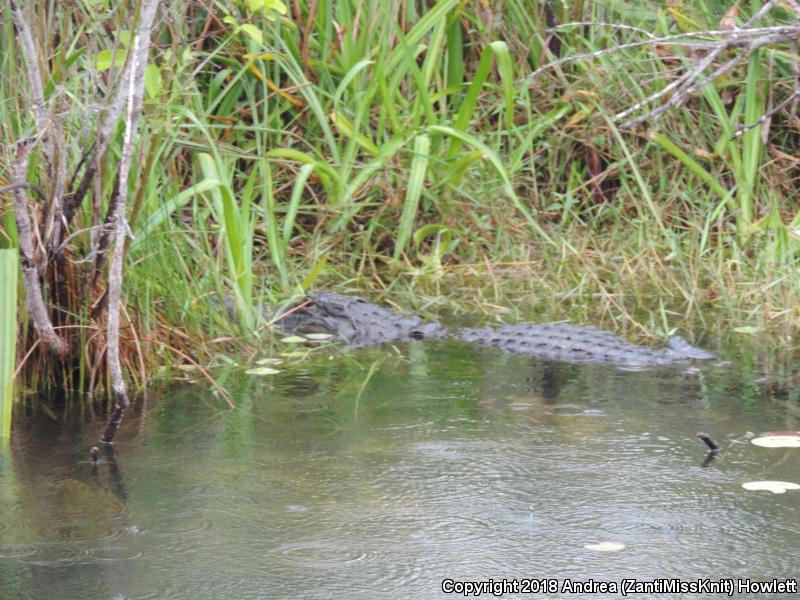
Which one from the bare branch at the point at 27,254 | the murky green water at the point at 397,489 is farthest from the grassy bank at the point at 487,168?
the murky green water at the point at 397,489

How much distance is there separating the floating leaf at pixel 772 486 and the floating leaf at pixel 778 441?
0.98 feet

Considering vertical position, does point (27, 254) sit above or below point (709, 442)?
above

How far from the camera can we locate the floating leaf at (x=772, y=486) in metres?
2.73

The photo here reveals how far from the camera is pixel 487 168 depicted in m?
Result: 5.70

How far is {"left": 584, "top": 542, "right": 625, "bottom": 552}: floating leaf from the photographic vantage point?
2.37m

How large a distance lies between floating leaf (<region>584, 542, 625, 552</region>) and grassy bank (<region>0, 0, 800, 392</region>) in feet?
6.67

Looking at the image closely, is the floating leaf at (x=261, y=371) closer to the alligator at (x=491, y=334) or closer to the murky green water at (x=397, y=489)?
the murky green water at (x=397, y=489)

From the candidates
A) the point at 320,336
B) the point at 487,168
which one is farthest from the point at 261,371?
the point at 487,168

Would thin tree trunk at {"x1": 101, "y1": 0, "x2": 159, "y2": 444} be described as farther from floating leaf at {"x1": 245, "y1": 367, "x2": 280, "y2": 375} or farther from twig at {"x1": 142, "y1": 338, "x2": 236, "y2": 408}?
floating leaf at {"x1": 245, "y1": 367, "x2": 280, "y2": 375}

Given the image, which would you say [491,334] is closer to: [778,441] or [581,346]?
[581,346]

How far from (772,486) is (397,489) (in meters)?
0.88

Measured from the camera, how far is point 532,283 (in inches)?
203

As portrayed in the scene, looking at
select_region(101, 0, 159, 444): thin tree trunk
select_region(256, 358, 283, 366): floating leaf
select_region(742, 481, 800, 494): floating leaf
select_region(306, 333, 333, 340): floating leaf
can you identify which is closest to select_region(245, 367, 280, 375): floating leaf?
select_region(256, 358, 283, 366): floating leaf

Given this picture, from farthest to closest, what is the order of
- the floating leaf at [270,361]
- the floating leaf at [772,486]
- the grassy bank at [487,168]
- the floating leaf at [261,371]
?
the grassy bank at [487,168] → the floating leaf at [270,361] → the floating leaf at [261,371] → the floating leaf at [772,486]
